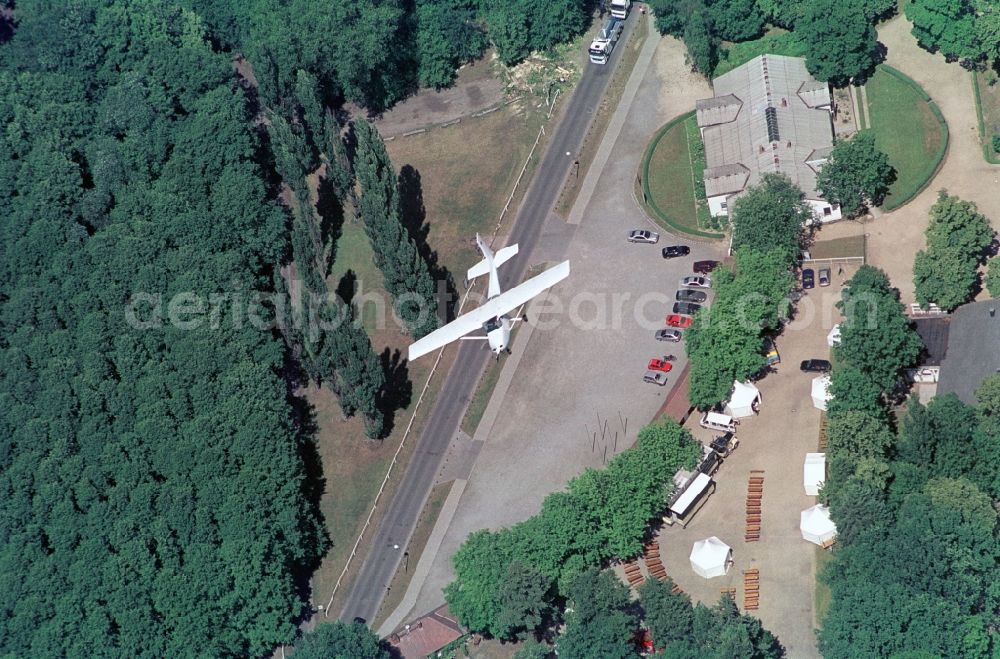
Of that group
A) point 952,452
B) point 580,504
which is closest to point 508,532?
point 580,504

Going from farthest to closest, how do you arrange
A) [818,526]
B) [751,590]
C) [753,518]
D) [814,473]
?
[814,473]
[753,518]
[751,590]
[818,526]

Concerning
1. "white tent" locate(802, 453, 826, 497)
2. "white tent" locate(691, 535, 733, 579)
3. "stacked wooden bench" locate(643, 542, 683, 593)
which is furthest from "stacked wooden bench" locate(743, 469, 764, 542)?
"stacked wooden bench" locate(643, 542, 683, 593)

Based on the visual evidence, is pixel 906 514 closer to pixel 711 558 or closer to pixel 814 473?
pixel 814 473

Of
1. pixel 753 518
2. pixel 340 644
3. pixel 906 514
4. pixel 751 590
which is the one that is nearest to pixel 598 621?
pixel 751 590

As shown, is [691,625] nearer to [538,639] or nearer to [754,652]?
[754,652]

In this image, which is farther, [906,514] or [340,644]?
[340,644]

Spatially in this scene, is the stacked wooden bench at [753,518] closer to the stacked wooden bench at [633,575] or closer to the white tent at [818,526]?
the white tent at [818,526]
